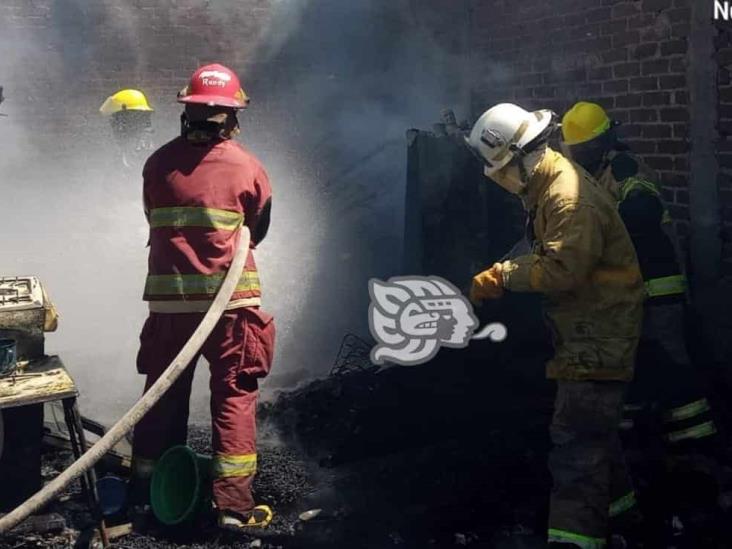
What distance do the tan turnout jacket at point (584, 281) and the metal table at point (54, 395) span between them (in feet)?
7.06

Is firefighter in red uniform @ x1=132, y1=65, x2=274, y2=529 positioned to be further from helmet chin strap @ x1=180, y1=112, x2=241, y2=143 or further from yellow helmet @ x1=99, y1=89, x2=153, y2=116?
yellow helmet @ x1=99, y1=89, x2=153, y2=116

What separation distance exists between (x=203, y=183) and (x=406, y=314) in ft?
4.50

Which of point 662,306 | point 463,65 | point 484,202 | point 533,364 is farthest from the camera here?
point 463,65

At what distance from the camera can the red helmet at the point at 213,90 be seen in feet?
14.5

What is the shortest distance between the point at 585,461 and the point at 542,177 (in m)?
1.31

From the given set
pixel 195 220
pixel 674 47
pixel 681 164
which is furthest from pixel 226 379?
pixel 674 47

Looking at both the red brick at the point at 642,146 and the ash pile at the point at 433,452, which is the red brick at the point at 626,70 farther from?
the ash pile at the point at 433,452

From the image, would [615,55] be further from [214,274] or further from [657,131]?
[214,274]

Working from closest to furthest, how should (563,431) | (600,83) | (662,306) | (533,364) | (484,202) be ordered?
(563,431) < (662,306) < (533,364) < (600,83) < (484,202)

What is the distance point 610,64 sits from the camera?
21.1 ft

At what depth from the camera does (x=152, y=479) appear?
14.9 ft

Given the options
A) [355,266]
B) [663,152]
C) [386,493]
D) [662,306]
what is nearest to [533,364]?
[662,306]

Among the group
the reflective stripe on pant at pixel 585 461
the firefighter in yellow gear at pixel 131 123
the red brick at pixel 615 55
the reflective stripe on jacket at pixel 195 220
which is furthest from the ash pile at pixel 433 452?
the firefighter in yellow gear at pixel 131 123

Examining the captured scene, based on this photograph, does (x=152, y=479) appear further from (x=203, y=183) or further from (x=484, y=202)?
(x=484, y=202)
